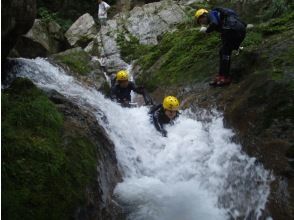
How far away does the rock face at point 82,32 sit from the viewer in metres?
19.7

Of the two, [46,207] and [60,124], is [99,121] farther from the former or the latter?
[46,207]

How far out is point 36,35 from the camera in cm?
1727

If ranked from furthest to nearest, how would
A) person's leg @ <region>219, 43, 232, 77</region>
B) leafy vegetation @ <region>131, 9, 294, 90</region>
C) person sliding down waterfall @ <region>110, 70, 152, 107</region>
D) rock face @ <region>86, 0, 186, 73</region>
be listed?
rock face @ <region>86, 0, 186, 73</region>
person sliding down waterfall @ <region>110, 70, 152, 107</region>
leafy vegetation @ <region>131, 9, 294, 90</region>
person's leg @ <region>219, 43, 232, 77</region>

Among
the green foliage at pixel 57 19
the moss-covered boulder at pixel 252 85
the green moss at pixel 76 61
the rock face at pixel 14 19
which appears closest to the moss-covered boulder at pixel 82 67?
the green moss at pixel 76 61

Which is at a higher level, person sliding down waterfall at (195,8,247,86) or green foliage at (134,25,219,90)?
person sliding down waterfall at (195,8,247,86)

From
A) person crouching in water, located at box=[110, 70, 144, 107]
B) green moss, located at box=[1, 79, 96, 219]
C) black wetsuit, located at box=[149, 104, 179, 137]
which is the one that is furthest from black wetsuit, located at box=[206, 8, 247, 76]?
green moss, located at box=[1, 79, 96, 219]

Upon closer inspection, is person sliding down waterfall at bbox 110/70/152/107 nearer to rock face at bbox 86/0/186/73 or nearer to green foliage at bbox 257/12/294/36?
green foliage at bbox 257/12/294/36

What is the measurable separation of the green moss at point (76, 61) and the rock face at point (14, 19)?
5061 millimetres

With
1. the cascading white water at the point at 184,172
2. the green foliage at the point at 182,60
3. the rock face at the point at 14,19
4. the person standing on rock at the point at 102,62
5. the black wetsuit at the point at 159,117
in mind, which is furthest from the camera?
the person standing on rock at the point at 102,62

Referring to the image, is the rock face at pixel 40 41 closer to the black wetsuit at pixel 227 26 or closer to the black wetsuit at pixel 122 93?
the black wetsuit at pixel 122 93

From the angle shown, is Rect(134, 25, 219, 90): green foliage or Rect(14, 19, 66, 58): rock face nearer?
Rect(134, 25, 219, 90): green foliage

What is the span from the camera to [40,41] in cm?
1722

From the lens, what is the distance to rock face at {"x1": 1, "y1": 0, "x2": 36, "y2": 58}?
7.81 m

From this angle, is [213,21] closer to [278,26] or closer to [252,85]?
[252,85]
